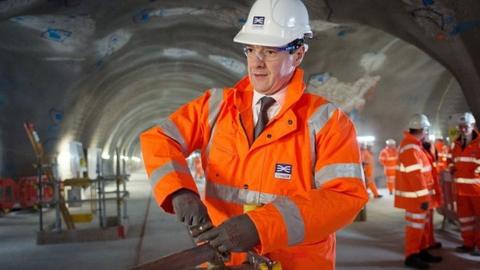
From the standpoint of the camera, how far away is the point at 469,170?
310 inches

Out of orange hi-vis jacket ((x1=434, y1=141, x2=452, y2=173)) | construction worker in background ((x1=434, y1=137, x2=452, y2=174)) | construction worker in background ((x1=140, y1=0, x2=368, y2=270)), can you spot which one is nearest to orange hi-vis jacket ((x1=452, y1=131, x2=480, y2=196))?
construction worker in background ((x1=434, y1=137, x2=452, y2=174))

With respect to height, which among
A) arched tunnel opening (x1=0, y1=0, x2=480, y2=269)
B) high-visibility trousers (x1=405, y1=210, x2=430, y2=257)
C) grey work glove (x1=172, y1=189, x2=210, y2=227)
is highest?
arched tunnel opening (x1=0, y1=0, x2=480, y2=269)

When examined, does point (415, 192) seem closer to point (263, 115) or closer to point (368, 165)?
point (263, 115)

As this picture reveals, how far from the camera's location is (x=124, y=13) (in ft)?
39.8

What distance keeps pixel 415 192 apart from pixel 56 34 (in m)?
9.25

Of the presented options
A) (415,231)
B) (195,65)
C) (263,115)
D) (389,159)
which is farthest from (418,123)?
(195,65)

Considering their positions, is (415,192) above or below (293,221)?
below

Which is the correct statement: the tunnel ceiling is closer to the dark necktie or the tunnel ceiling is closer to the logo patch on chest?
the dark necktie

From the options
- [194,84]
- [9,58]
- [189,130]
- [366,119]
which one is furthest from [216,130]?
[194,84]

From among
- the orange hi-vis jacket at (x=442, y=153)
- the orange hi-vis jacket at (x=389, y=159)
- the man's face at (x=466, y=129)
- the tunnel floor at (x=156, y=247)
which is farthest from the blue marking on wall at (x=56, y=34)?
the orange hi-vis jacket at (x=389, y=159)

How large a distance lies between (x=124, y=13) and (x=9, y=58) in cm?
339

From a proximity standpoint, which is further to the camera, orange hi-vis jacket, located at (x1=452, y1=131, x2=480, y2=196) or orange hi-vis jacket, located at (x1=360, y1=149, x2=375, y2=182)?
orange hi-vis jacket, located at (x1=360, y1=149, x2=375, y2=182)

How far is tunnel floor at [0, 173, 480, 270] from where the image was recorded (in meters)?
7.61

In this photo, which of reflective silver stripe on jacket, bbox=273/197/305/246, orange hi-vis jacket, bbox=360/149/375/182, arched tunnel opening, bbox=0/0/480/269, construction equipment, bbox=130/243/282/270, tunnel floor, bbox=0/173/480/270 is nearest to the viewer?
construction equipment, bbox=130/243/282/270
